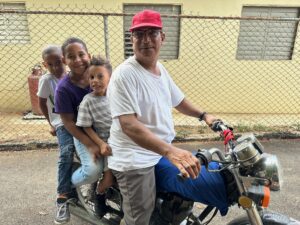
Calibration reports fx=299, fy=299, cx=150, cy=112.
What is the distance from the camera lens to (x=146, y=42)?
176 cm

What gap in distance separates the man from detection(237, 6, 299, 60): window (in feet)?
17.3

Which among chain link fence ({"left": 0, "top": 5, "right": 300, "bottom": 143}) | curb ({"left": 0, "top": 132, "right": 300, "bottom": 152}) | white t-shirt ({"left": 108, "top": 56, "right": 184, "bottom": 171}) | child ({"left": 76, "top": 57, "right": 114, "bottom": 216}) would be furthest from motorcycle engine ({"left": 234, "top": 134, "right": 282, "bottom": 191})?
chain link fence ({"left": 0, "top": 5, "right": 300, "bottom": 143})

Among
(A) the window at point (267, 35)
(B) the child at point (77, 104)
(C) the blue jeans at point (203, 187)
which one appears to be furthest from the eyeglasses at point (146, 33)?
(A) the window at point (267, 35)

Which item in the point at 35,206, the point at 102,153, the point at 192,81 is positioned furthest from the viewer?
the point at 192,81

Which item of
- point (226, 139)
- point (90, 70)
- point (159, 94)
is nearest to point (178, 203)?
point (226, 139)

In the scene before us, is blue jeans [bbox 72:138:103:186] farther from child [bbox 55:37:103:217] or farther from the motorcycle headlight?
the motorcycle headlight

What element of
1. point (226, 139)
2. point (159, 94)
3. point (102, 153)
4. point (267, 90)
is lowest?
point (267, 90)

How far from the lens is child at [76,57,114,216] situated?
212cm

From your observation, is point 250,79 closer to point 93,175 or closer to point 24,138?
point 24,138

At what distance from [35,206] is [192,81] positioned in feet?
14.9

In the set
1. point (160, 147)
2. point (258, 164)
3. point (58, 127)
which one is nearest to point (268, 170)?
point (258, 164)

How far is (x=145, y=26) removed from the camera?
67.5 inches

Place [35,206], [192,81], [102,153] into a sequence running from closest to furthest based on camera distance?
[102,153]
[35,206]
[192,81]

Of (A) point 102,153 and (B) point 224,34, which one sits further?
(B) point 224,34
